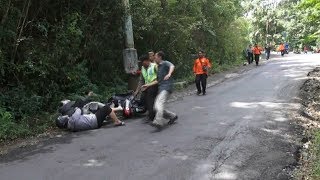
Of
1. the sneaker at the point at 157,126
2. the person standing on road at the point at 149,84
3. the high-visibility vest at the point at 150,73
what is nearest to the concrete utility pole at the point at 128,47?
the person standing on road at the point at 149,84

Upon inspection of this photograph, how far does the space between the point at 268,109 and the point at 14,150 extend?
22.3 ft

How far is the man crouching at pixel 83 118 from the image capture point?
1034 cm

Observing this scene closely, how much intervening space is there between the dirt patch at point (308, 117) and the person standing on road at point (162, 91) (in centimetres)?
316

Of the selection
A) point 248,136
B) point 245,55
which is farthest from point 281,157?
point 245,55

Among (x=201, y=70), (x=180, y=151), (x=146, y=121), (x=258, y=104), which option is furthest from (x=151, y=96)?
(x=201, y=70)

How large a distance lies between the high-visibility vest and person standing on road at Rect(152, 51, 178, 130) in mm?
297

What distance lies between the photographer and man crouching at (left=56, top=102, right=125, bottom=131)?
10344 mm

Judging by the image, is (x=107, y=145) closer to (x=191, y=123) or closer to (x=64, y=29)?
(x=191, y=123)

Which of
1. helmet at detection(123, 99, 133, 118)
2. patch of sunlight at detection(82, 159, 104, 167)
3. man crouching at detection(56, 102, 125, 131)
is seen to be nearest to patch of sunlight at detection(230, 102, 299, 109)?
helmet at detection(123, 99, 133, 118)

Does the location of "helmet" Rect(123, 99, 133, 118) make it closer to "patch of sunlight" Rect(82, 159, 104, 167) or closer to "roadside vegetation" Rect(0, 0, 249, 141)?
"roadside vegetation" Rect(0, 0, 249, 141)

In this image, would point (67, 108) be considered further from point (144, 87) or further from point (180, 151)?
point (180, 151)

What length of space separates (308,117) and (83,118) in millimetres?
5743

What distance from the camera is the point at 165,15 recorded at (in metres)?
19.5

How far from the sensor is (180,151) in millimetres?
7984
